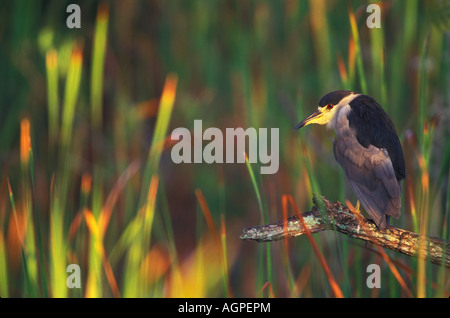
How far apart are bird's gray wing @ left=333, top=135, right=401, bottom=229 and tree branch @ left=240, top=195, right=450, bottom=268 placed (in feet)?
0.53

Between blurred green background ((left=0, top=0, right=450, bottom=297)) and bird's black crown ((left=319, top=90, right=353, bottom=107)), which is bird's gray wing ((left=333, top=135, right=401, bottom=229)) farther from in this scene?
blurred green background ((left=0, top=0, right=450, bottom=297))

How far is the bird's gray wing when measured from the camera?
6.05 feet

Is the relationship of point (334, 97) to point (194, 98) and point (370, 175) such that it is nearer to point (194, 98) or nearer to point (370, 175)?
point (370, 175)

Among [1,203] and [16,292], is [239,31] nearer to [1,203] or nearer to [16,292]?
[1,203]

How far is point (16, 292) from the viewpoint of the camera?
2.71 metres

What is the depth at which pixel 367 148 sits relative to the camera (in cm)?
199

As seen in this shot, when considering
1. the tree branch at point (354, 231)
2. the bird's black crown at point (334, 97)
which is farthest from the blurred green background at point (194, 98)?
the tree branch at point (354, 231)

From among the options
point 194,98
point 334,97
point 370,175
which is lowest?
point 370,175

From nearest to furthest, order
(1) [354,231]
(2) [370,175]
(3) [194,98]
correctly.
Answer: (1) [354,231] < (2) [370,175] < (3) [194,98]

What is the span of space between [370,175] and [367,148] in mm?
90

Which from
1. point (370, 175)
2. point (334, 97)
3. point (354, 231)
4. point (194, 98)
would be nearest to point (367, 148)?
point (370, 175)
